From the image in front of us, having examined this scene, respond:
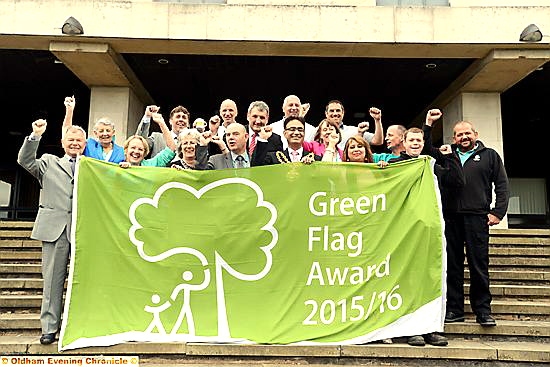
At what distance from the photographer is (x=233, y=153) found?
5109 mm

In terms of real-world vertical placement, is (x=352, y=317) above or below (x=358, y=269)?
below

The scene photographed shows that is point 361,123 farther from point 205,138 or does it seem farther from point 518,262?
point 518,262

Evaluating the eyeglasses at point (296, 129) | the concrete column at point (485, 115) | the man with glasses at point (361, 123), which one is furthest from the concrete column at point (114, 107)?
the concrete column at point (485, 115)

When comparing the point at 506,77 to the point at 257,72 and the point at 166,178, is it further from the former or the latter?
the point at 166,178

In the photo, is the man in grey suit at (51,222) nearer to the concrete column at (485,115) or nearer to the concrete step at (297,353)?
the concrete step at (297,353)

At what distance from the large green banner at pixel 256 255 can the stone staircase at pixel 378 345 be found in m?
0.10

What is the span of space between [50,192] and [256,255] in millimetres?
1935

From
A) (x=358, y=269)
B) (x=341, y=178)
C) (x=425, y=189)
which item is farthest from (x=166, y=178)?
(x=425, y=189)

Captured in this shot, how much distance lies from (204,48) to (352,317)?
643 centimetres

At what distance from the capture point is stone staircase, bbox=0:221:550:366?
4402 mm

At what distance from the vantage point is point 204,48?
373 inches

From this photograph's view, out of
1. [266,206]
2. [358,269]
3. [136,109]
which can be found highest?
[136,109]

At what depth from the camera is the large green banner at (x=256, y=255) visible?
449 centimetres

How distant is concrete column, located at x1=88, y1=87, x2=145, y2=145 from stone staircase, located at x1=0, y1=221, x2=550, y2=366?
4891 mm
